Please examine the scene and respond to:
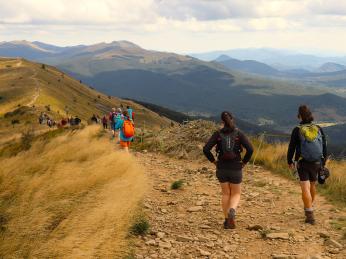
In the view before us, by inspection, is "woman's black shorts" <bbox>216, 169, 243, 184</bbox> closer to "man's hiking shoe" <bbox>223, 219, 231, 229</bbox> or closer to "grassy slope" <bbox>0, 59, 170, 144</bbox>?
"man's hiking shoe" <bbox>223, 219, 231, 229</bbox>

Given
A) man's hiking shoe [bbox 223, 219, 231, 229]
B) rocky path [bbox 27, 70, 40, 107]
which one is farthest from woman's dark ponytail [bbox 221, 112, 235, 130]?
rocky path [bbox 27, 70, 40, 107]

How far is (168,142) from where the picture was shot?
1636cm

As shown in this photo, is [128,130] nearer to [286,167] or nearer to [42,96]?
[286,167]

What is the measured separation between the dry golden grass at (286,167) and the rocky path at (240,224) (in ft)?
2.02

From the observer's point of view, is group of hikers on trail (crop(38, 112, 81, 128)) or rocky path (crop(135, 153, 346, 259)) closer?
rocky path (crop(135, 153, 346, 259))

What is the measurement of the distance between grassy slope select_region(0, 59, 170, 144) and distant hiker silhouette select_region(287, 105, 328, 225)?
178ft

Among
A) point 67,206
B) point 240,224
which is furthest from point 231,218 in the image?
point 67,206

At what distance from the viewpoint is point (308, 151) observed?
8.01 m

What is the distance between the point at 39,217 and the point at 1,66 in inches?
6347

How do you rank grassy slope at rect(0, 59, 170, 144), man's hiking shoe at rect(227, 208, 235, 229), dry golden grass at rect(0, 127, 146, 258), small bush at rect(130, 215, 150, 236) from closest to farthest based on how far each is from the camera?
dry golden grass at rect(0, 127, 146, 258), small bush at rect(130, 215, 150, 236), man's hiking shoe at rect(227, 208, 235, 229), grassy slope at rect(0, 59, 170, 144)

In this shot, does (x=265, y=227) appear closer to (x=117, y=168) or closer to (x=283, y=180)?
(x=117, y=168)

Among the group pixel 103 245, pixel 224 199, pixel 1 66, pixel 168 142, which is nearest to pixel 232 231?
pixel 224 199

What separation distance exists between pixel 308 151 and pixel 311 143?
16cm

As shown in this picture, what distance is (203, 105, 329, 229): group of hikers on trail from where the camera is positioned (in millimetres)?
7578
